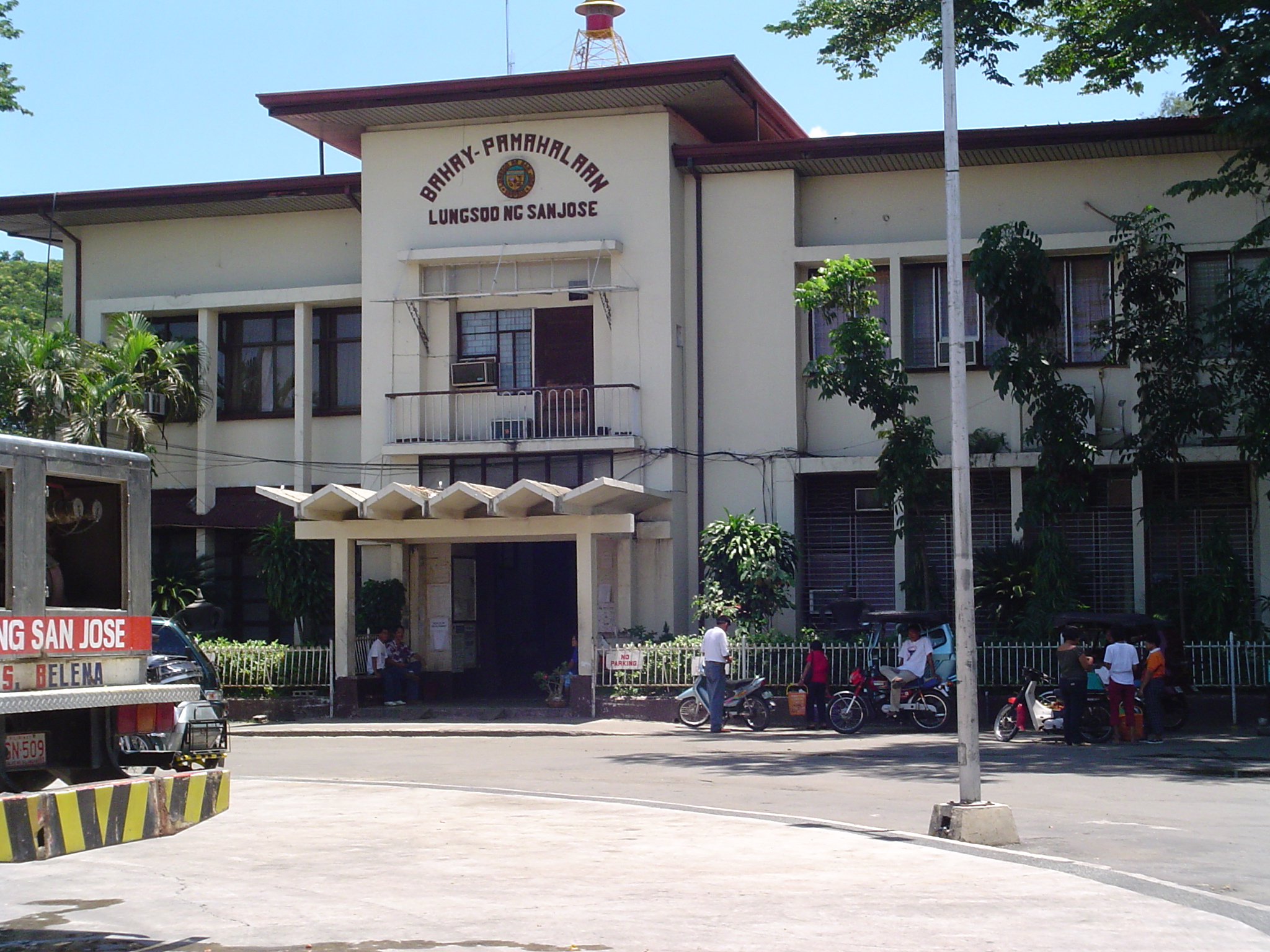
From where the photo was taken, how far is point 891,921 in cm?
794

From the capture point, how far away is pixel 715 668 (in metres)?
20.8

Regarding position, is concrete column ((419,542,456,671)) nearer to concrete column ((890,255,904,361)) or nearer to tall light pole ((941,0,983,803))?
concrete column ((890,255,904,361))

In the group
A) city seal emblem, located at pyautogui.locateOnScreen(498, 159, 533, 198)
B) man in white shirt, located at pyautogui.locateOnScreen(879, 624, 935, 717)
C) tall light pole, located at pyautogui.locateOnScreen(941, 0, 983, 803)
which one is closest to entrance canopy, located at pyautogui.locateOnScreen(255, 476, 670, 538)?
man in white shirt, located at pyautogui.locateOnScreen(879, 624, 935, 717)

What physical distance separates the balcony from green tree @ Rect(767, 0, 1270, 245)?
7264 millimetres

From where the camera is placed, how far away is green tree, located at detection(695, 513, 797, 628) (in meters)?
23.3

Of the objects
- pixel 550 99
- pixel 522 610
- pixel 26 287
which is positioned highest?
pixel 26 287

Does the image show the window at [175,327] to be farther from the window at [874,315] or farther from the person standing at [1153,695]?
the person standing at [1153,695]

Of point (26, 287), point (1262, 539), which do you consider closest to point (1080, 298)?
point (1262, 539)

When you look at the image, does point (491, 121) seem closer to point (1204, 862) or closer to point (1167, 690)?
point (1167, 690)

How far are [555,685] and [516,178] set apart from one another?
9027 millimetres

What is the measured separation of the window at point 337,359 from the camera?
27.9m

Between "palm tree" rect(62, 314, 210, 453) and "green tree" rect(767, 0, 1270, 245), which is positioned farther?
"palm tree" rect(62, 314, 210, 453)

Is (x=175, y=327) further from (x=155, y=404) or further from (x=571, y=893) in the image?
(x=571, y=893)

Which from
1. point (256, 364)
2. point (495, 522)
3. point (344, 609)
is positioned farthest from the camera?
point (256, 364)
